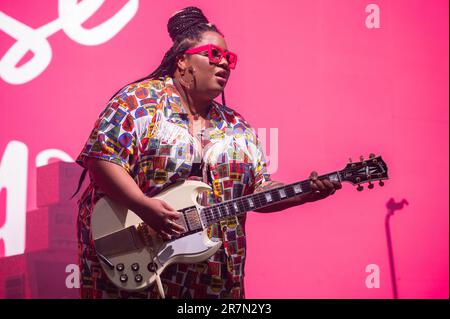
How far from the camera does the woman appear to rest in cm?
255

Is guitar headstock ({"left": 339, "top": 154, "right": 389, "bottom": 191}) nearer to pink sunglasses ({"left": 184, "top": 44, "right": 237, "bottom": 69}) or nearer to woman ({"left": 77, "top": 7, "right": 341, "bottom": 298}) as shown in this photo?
woman ({"left": 77, "top": 7, "right": 341, "bottom": 298})

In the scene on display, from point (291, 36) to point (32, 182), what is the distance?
1.72 m

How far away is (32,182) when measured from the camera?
11.0ft

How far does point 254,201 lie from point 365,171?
1.76ft

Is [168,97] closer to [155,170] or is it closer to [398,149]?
[155,170]

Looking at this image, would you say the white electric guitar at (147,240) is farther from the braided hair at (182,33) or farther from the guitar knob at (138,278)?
the braided hair at (182,33)

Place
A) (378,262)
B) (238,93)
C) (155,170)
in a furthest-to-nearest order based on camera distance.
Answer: (378,262) < (238,93) < (155,170)

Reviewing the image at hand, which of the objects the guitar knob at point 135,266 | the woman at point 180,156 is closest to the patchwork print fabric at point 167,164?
the woman at point 180,156

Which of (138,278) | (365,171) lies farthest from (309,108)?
(138,278)

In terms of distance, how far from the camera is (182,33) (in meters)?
2.95

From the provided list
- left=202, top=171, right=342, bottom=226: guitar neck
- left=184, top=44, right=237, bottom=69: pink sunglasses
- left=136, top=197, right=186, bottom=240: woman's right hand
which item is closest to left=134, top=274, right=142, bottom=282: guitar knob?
left=136, top=197, right=186, bottom=240: woman's right hand

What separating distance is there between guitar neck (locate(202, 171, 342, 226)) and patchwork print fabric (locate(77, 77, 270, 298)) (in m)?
0.06

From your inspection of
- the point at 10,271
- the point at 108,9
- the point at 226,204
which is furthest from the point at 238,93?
the point at 10,271

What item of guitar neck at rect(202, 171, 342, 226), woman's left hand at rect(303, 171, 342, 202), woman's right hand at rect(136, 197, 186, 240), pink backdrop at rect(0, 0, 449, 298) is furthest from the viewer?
pink backdrop at rect(0, 0, 449, 298)
